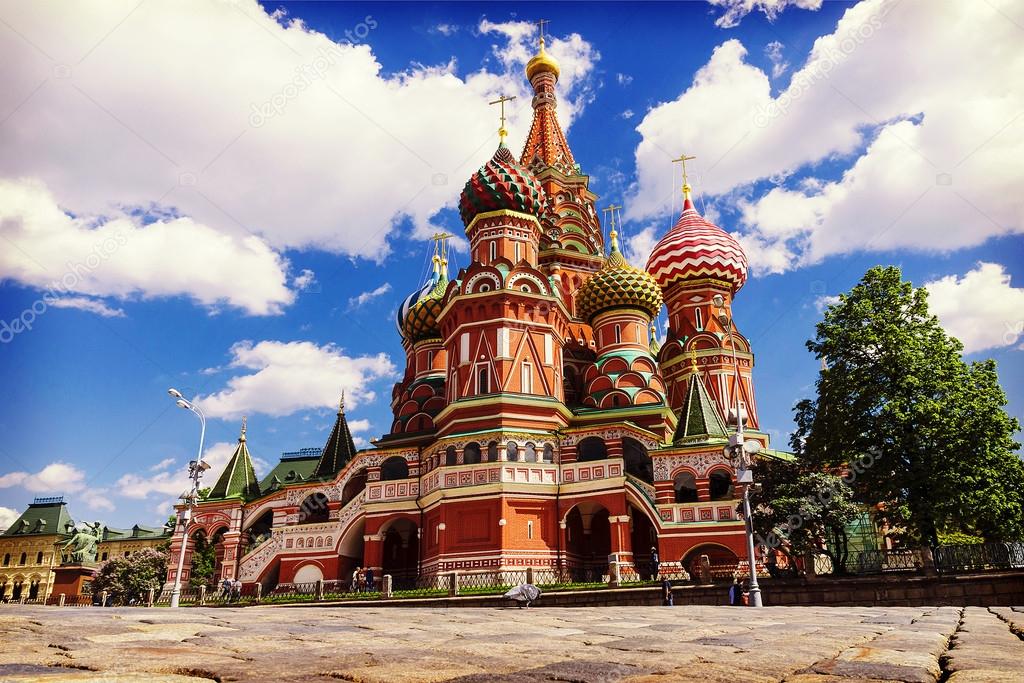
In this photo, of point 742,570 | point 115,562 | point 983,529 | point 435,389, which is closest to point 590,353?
point 435,389

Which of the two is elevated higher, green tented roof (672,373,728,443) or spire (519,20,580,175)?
spire (519,20,580,175)

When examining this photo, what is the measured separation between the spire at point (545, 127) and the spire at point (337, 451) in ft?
73.7

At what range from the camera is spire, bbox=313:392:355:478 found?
129ft

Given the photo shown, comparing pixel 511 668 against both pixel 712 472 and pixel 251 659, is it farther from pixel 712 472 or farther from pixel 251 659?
pixel 712 472

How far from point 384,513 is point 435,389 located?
937 cm

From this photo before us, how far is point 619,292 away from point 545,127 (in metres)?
19.1

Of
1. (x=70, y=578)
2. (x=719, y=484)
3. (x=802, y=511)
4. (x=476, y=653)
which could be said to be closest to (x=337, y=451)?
(x=719, y=484)

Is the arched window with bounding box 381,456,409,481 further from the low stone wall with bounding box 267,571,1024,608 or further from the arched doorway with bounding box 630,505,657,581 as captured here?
the low stone wall with bounding box 267,571,1024,608

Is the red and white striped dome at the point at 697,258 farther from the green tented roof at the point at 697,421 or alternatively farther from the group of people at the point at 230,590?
the group of people at the point at 230,590

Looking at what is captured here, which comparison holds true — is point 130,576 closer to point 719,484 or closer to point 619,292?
point 619,292

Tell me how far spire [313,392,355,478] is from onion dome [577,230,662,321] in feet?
49.5

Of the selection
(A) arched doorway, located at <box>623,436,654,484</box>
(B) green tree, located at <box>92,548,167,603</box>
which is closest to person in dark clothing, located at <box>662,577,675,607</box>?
(A) arched doorway, located at <box>623,436,654,484</box>

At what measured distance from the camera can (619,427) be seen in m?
31.7

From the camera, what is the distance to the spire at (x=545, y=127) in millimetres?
51062
